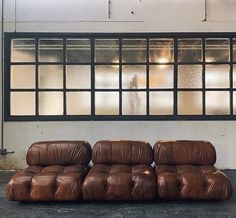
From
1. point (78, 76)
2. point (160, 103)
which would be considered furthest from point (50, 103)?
point (160, 103)

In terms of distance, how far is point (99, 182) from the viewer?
4359 millimetres

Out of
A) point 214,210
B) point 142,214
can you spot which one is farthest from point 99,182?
point 214,210

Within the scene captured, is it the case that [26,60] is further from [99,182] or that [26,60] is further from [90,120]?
[99,182]

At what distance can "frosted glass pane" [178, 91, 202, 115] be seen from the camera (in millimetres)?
6531

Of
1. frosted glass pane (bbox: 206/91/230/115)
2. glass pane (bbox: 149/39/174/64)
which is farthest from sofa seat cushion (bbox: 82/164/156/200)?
glass pane (bbox: 149/39/174/64)

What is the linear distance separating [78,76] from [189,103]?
1963 mm

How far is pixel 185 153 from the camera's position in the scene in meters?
5.02

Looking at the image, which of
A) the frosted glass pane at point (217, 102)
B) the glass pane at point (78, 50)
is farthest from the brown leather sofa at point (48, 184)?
the frosted glass pane at point (217, 102)

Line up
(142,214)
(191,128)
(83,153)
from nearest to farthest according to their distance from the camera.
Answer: (142,214) → (83,153) → (191,128)

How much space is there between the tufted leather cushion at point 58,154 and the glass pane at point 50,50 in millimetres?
1985

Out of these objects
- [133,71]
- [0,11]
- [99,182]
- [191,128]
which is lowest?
[99,182]

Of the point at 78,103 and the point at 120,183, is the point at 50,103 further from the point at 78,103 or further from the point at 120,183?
the point at 120,183

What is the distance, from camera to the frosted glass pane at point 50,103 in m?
6.54

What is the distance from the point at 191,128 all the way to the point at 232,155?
84 cm
